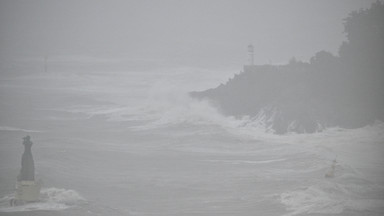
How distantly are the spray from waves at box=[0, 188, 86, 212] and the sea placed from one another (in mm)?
50

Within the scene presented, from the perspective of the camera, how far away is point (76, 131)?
145ft

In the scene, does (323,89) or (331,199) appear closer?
(331,199)

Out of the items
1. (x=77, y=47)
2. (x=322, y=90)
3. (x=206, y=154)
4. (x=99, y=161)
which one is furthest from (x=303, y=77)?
(x=77, y=47)

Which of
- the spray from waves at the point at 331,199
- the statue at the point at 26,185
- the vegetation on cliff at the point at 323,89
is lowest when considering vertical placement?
the spray from waves at the point at 331,199

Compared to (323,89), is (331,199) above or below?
below

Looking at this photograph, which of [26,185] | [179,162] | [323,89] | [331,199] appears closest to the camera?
[26,185]

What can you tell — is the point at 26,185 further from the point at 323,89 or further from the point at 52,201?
the point at 323,89

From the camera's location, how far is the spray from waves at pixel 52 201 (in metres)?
23.5

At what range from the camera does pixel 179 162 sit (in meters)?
33.7

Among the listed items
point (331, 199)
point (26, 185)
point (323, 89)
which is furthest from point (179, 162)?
point (323, 89)

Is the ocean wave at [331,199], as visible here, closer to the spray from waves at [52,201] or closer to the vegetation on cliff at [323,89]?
the spray from waves at [52,201]

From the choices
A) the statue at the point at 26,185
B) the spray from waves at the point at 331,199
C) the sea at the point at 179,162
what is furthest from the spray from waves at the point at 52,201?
the spray from waves at the point at 331,199

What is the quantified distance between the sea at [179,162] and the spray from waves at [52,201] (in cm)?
5

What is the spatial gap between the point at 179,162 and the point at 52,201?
10.0m
